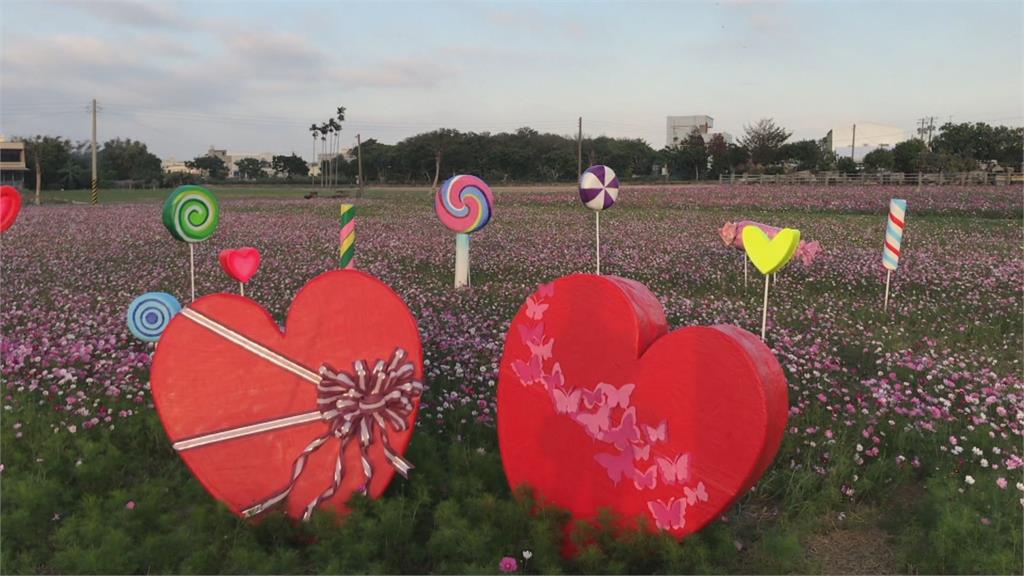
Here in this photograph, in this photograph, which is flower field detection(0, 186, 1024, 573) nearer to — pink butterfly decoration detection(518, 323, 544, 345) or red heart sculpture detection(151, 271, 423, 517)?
red heart sculpture detection(151, 271, 423, 517)

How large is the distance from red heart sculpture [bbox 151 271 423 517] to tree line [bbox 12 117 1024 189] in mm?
50458

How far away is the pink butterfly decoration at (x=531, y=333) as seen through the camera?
3.29 meters

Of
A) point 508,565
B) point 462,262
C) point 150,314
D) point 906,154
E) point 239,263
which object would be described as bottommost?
point 508,565

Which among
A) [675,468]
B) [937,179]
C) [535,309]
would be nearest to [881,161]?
[937,179]

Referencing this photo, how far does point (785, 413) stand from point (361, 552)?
72.3 inches

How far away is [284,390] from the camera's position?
11.0 feet

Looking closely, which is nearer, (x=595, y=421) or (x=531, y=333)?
(x=595, y=421)

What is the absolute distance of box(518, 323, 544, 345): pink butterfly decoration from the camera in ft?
10.8

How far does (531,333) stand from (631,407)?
0.61 meters

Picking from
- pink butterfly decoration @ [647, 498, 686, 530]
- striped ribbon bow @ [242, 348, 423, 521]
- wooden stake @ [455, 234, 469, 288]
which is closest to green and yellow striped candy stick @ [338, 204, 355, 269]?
wooden stake @ [455, 234, 469, 288]

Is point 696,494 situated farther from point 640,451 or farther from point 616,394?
point 616,394

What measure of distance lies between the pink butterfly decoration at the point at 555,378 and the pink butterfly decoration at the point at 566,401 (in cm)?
2

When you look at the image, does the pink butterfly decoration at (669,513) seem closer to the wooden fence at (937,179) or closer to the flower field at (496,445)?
the flower field at (496,445)

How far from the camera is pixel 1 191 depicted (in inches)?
166
